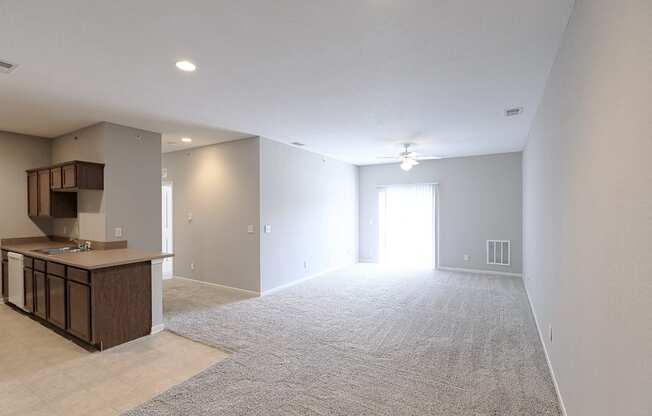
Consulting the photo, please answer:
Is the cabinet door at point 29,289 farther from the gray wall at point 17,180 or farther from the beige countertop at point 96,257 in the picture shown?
the gray wall at point 17,180

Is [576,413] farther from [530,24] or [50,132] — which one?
[50,132]

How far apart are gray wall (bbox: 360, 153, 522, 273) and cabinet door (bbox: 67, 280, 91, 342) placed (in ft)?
21.8

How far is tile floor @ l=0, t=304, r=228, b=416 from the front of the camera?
2.34 metres

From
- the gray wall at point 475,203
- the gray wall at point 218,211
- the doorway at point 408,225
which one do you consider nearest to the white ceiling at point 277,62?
the gray wall at point 218,211

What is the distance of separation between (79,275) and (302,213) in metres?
3.67

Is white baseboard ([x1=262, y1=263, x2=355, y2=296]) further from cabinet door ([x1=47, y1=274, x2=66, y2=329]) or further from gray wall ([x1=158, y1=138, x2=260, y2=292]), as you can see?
cabinet door ([x1=47, y1=274, x2=66, y2=329])

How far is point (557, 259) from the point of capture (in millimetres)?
2432

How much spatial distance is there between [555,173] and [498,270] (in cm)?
495

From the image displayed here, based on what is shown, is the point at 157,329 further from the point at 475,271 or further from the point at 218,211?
the point at 475,271

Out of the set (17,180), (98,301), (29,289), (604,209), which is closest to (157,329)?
(98,301)

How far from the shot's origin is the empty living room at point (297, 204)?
157cm

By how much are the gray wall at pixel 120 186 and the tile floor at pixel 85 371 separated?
1.46m

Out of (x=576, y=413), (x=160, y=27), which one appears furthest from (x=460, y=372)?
(x=160, y=27)

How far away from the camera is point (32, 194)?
15.8ft
